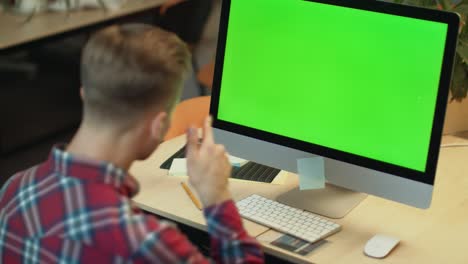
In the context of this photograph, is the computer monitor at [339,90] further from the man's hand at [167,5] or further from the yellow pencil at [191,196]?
the man's hand at [167,5]

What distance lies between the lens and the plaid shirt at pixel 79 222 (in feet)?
3.92

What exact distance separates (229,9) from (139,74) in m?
0.63

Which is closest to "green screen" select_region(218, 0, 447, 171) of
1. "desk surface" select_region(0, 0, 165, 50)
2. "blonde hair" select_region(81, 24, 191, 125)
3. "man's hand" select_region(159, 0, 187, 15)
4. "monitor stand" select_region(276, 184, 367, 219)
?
"monitor stand" select_region(276, 184, 367, 219)

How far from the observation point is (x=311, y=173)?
5.95 feet

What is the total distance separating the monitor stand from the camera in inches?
71.4

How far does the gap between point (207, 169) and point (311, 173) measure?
419mm

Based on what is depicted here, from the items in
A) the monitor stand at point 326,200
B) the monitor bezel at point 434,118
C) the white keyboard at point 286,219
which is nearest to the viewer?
the monitor bezel at point 434,118

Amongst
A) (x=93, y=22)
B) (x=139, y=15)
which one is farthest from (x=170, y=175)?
(x=139, y=15)

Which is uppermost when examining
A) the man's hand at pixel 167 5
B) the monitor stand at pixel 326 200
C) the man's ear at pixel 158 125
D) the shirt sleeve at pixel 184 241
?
the man's ear at pixel 158 125

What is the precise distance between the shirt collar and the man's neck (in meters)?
0.03

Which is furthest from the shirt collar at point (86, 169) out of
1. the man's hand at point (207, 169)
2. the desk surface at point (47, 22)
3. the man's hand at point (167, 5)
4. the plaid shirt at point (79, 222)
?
the man's hand at point (167, 5)

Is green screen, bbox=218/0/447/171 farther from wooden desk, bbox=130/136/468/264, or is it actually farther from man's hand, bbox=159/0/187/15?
man's hand, bbox=159/0/187/15

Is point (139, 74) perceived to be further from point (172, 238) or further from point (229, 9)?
point (229, 9)

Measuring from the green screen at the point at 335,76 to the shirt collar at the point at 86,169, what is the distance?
64cm
